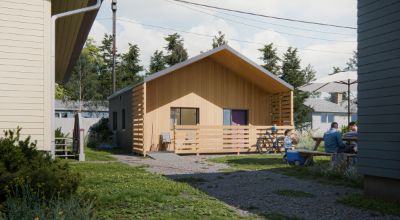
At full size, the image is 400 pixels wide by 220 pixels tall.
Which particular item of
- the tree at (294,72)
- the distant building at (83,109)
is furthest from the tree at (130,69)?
the tree at (294,72)

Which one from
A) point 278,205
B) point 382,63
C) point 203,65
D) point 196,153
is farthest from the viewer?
point 203,65

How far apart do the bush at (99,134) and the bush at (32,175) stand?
17.9 m

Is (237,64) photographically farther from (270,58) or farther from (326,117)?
(326,117)

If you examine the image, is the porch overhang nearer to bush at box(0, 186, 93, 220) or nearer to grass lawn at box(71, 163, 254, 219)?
grass lawn at box(71, 163, 254, 219)

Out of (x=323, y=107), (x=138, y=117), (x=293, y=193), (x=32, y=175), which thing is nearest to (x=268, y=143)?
(x=138, y=117)

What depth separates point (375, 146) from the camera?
25.0ft

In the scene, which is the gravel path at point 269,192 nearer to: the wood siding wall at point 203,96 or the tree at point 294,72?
the wood siding wall at point 203,96

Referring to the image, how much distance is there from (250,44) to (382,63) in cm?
3627

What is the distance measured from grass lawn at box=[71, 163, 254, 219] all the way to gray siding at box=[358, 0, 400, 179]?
9.32 ft

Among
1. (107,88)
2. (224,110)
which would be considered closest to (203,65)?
(224,110)

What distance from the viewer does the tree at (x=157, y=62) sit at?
4317 centimetres

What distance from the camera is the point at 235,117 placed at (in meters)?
20.6

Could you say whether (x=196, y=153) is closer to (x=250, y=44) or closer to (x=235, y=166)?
(x=235, y=166)

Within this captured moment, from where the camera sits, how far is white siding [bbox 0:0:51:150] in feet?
24.3
